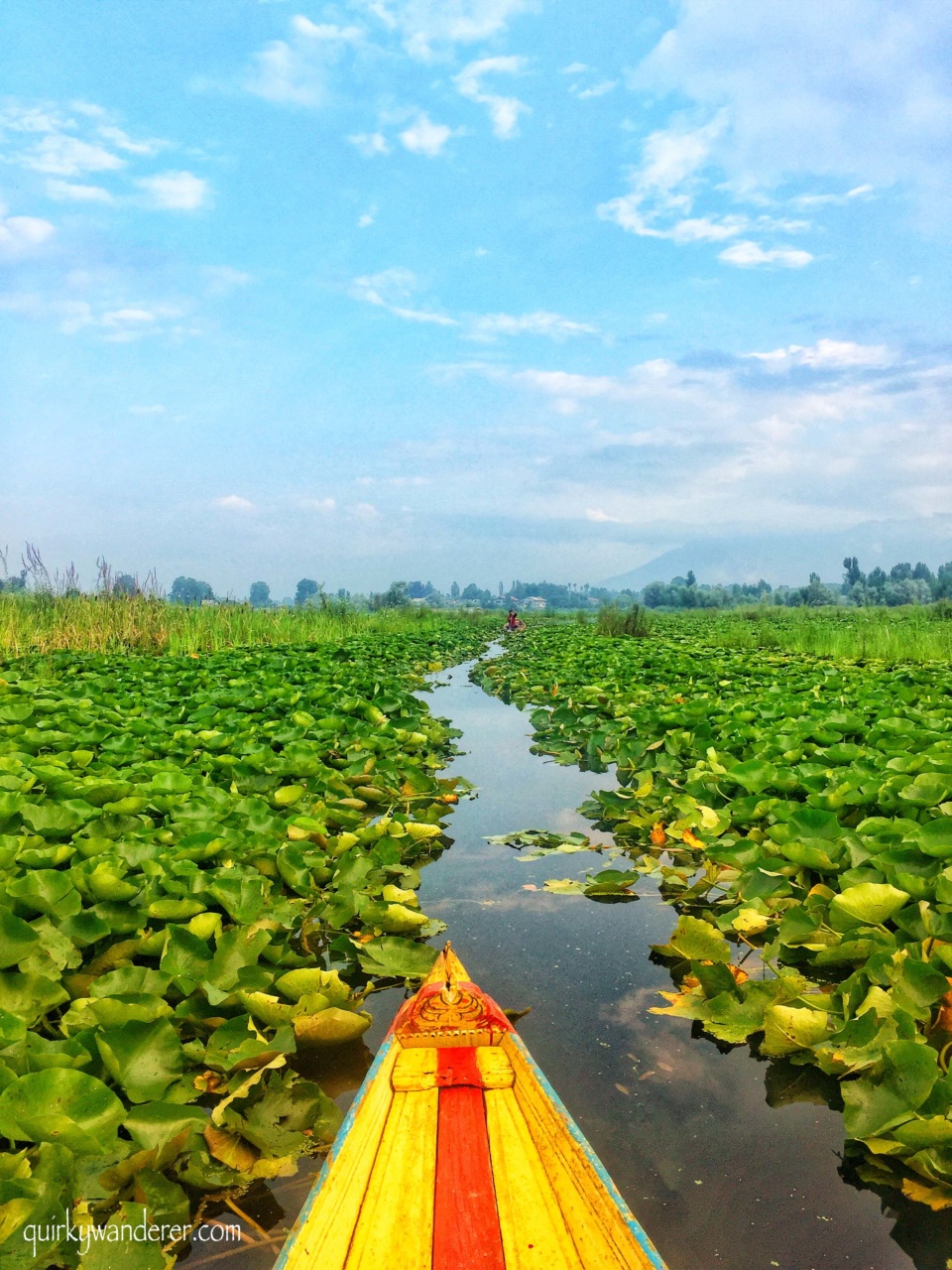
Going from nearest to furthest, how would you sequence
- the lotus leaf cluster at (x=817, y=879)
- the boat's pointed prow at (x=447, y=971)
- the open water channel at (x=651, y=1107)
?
the open water channel at (x=651, y=1107) → the lotus leaf cluster at (x=817, y=879) → the boat's pointed prow at (x=447, y=971)

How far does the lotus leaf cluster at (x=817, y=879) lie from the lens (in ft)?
7.03

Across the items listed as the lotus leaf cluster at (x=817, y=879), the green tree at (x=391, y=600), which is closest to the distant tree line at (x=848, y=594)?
the green tree at (x=391, y=600)

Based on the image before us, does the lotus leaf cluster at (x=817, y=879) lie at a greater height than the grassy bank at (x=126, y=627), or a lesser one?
lesser

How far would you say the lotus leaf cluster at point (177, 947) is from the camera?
74.2 inches

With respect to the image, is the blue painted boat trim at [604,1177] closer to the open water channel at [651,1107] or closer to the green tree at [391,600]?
the open water channel at [651,1107]

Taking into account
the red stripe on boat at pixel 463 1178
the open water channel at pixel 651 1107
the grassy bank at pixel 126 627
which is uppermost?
the grassy bank at pixel 126 627

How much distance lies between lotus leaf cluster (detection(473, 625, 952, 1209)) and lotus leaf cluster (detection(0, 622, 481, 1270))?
54.2 inches

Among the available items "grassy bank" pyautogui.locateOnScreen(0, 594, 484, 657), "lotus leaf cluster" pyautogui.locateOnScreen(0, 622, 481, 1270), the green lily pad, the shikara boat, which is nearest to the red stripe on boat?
the shikara boat

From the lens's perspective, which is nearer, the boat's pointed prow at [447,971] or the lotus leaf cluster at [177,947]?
the lotus leaf cluster at [177,947]

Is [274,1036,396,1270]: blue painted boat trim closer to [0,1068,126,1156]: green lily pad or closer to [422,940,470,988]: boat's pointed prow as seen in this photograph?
[422,940,470,988]: boat's pointed prow

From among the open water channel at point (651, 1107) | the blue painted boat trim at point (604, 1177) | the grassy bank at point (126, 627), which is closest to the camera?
the blue painted boat trim at point (604, 1177)

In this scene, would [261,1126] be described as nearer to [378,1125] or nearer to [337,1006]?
[378,1125]

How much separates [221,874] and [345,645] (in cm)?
1151

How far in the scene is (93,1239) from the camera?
5.63 feet
